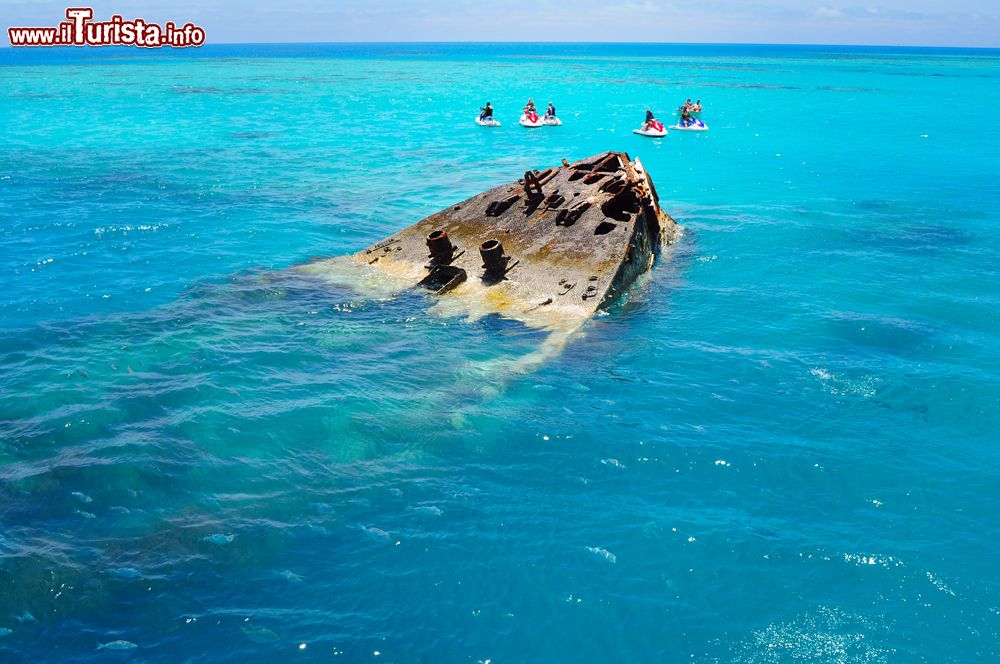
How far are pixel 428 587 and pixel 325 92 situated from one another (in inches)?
4205

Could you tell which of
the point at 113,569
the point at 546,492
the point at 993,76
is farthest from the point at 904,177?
the point at 993,76

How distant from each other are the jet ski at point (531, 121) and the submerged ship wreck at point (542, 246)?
41.9 meters

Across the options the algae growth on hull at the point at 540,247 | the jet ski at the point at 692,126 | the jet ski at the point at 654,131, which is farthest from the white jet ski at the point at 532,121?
the algae growth on hull at the point at 540,247

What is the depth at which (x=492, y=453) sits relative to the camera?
14.5 metres

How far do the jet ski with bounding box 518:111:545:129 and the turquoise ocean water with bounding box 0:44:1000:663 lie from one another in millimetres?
36436

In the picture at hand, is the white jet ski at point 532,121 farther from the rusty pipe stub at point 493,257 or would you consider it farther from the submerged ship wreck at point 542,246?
the rusty pipe stub at point 493,257

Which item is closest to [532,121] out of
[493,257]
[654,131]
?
[654,131]

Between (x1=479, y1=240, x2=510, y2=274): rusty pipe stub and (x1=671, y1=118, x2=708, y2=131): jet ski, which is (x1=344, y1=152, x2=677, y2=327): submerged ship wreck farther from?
(x1=671, y1=118, x2=708, y2=131): jet ski

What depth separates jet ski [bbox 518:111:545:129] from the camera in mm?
66875

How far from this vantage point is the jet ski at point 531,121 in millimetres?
66875

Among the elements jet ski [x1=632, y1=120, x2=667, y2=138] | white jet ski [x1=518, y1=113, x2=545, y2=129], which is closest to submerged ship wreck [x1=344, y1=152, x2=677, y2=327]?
jet ski [x1=632, y1=120, x2=667, y2=138]

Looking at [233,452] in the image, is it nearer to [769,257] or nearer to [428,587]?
[428,587]

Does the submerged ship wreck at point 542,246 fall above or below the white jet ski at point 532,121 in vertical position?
below

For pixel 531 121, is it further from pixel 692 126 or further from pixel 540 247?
pixel 540 247
